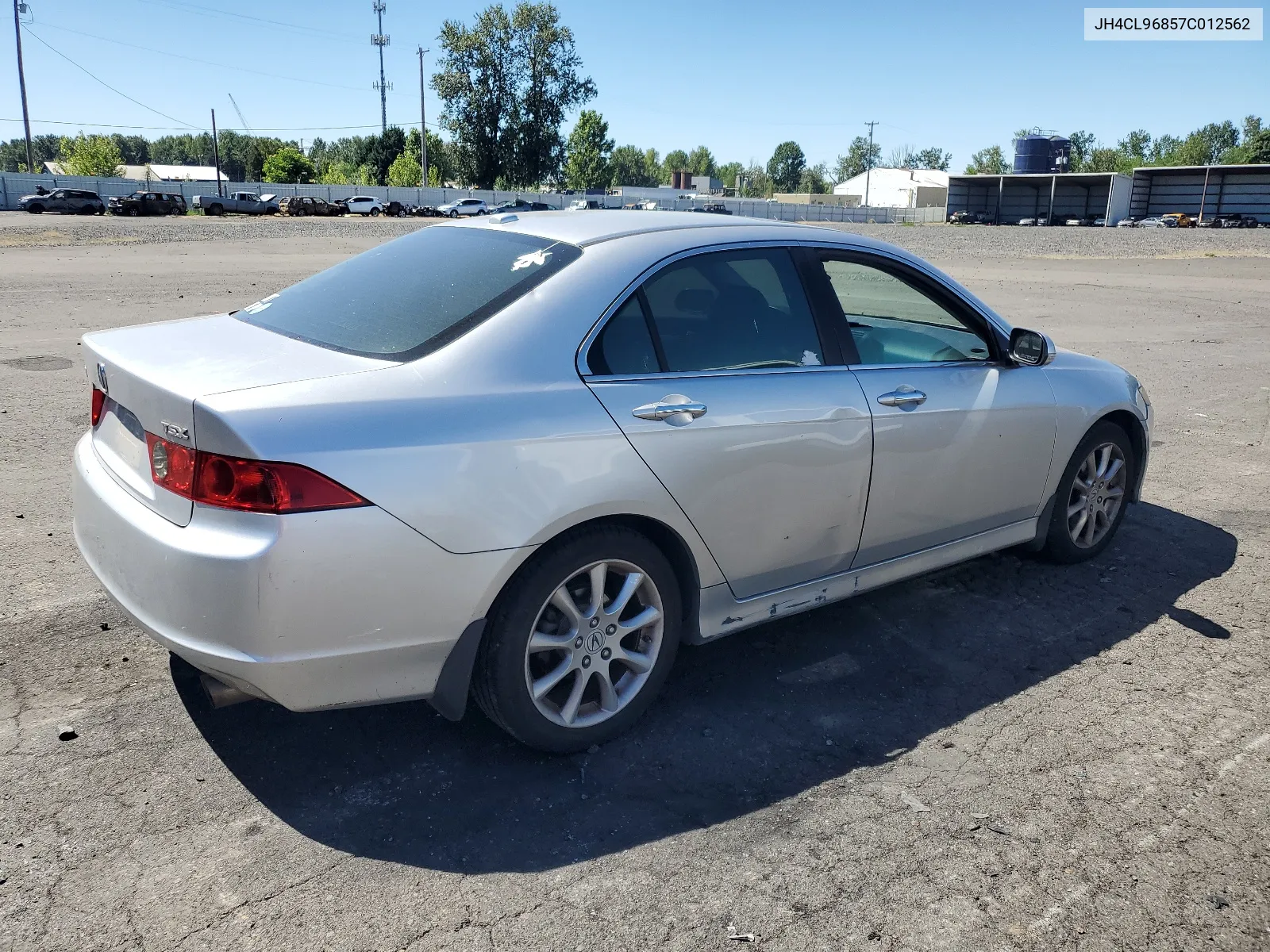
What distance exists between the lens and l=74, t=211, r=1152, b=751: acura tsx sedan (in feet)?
8.65

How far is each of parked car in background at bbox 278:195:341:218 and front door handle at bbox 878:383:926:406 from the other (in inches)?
2246

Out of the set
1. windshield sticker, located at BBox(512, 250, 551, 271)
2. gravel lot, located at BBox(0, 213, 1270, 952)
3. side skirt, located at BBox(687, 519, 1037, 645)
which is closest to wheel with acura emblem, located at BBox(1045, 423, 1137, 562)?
gravel lot, located at BBox(0, 213, 1270, 952)

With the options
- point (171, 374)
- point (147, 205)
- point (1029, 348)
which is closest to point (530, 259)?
point (171, 374)

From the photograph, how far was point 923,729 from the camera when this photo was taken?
349 cm

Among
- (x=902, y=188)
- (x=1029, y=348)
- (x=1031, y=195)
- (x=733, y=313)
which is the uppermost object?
(x=902, y=188)

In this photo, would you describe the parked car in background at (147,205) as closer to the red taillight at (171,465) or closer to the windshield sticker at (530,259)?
the windshield sticker at (530,259)

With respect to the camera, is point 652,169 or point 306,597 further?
point 652,169

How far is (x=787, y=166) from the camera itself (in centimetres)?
19262

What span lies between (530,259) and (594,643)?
1.31m

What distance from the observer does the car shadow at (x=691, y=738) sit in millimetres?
2867

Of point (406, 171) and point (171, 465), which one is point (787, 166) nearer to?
point (406, 171)

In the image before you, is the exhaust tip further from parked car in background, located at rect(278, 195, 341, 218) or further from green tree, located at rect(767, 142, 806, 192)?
green tree, located at rect(767, 142, 806, 192)

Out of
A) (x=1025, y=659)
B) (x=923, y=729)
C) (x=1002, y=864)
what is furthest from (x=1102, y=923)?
(x=1025, y=659)

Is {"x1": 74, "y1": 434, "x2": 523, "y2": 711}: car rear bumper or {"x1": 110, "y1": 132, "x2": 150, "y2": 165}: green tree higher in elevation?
{"x1": 110, "y1": 132, "x2": 150, "y2": 165}: green tree
